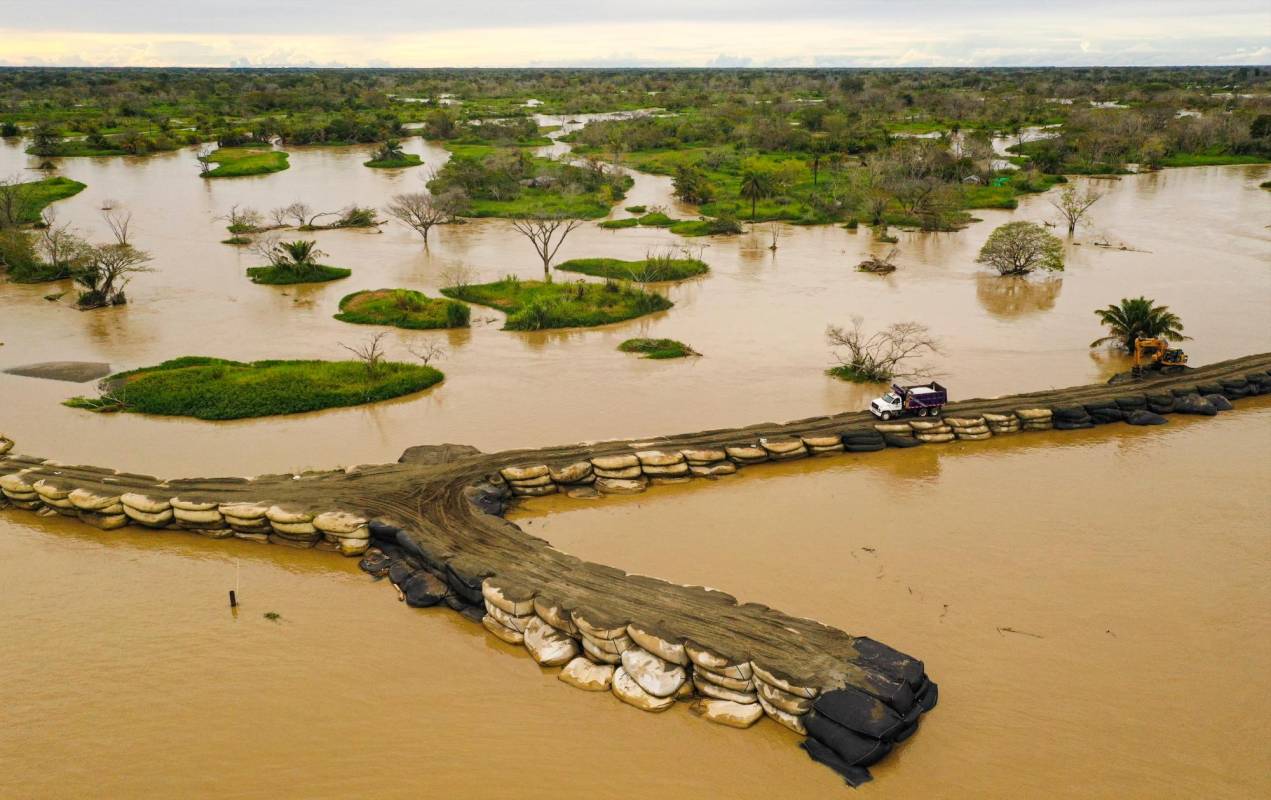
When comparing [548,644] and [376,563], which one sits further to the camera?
[376,563]

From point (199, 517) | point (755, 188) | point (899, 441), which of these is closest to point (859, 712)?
point (899, 441)

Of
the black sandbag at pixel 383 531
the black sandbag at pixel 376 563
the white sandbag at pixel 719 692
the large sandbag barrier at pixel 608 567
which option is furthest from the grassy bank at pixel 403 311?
the white sandbag at pixel 719 692

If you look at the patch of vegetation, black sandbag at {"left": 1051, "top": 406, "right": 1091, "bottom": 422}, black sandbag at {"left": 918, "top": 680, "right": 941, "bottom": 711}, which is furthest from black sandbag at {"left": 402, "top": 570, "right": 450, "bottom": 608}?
black sandbag at {"left": 1051, "top": 406, "right": 1091, "bottom": 422}

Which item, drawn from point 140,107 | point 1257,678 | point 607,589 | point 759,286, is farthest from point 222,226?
point 140,107

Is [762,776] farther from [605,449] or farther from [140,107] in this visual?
[140,107]

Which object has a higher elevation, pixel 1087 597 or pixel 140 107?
pixel 140 107

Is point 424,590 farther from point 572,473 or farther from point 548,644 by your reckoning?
point 572,473
